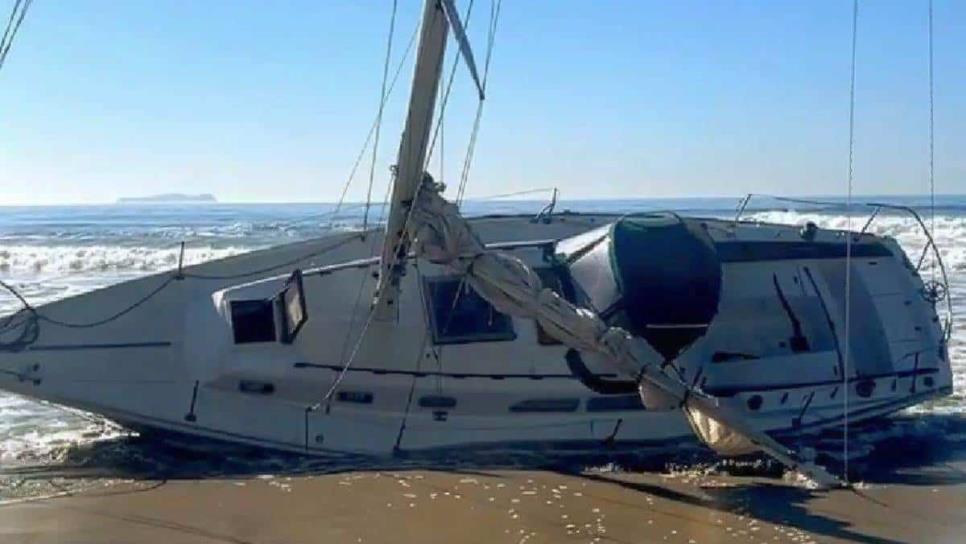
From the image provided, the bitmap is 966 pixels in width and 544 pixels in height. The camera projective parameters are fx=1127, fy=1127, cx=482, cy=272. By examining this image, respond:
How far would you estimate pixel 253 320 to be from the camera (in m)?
13.4

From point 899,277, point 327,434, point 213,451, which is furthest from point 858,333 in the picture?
point 213,451

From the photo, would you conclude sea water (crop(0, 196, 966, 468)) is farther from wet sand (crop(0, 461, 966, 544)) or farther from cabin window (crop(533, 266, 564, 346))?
cabin window (crop(533, 266, 564, 346))

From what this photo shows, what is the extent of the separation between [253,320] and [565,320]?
4070 millimetres

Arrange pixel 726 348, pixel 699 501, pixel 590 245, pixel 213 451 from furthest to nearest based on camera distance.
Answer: pixel 726 348 < pixel 590 245 < pixel 213 451 < pixel 699 501

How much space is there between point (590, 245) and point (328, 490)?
4677 mm

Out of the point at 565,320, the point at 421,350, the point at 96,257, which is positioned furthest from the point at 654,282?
the point at 96,257

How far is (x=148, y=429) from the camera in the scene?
12.8 metres

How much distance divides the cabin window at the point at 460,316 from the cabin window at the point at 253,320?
6.18 feet

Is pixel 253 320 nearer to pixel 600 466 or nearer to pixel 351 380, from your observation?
pixel 351 380

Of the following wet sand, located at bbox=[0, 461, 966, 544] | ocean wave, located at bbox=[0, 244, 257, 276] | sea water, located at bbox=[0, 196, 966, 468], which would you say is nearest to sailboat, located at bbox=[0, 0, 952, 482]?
sea water, located at bbox=[0, 196, 966, 468]

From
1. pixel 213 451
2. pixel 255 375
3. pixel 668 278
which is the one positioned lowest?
pixel 213 451

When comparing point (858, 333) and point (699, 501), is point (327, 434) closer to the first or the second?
point (699, 501)

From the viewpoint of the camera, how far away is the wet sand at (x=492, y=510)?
9.41m

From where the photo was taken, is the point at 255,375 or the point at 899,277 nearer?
the point at 255,375
